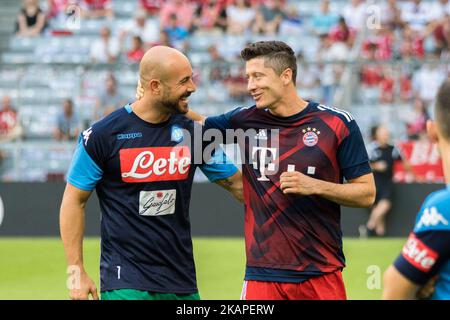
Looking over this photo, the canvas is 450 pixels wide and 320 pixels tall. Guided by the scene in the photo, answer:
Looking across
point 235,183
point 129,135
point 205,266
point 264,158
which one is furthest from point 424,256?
point 205,266

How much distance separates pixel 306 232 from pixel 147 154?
121 cm

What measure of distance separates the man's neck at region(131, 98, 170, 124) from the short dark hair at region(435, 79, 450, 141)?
2712mm

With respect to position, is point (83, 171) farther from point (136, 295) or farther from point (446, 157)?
point (446, 157)

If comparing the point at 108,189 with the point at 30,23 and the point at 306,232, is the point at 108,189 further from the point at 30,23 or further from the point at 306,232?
the point at 30,23

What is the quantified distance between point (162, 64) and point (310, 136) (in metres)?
1.15

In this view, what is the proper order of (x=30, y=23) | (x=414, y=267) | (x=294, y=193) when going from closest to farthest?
(x=414, y=267) → (x=294, y=193) → (x=30, y=23)

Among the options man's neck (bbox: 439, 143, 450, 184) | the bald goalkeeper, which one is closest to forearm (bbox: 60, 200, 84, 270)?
the bald goalkeeper

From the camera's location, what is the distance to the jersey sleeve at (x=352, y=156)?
6.77m

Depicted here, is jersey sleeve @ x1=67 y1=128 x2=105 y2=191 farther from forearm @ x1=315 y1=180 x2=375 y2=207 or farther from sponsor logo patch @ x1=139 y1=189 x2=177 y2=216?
forearm @ x1=315 y1=180 x2=375 y2=207

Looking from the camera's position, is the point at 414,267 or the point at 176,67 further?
the point at 176,67

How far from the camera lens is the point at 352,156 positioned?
6777 millimetres

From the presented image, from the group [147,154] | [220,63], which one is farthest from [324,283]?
[220,63]

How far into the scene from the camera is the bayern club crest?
6.83m

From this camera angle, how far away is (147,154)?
662 centimetres
